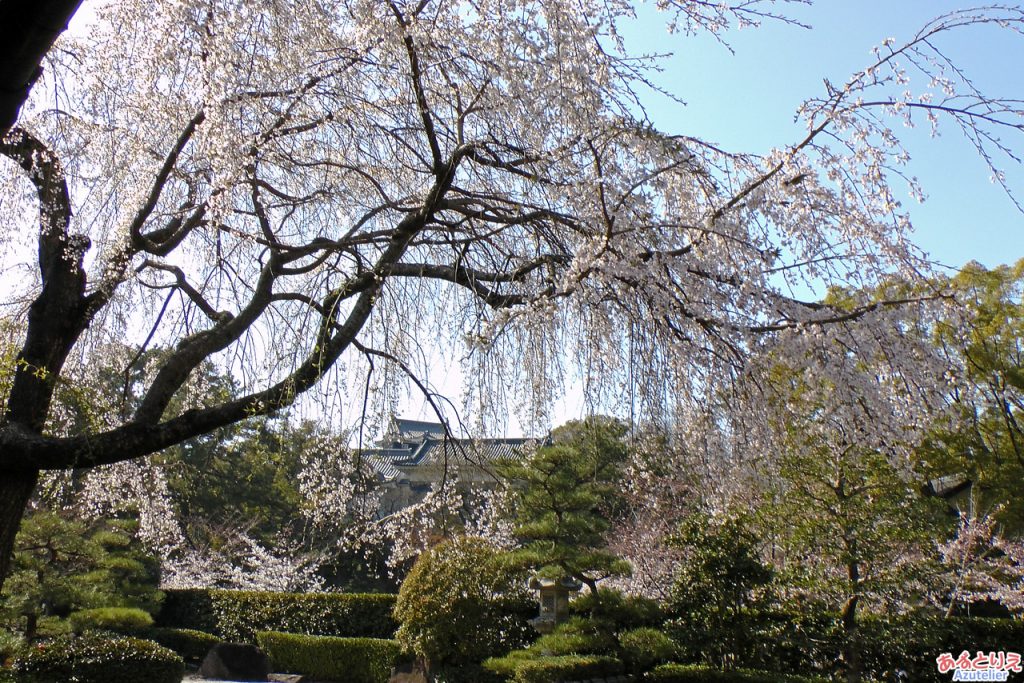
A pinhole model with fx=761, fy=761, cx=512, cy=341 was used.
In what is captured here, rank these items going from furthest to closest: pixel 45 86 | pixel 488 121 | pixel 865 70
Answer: pixel 45 86 → pixel 488 121 → pixel 865 70

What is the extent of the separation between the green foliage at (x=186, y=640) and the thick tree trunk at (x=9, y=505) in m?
8.95

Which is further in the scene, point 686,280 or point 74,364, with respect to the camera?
point 74,364

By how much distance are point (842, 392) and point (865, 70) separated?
4.10ft

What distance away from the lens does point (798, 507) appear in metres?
6.93

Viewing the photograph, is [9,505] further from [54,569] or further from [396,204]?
[54,569]

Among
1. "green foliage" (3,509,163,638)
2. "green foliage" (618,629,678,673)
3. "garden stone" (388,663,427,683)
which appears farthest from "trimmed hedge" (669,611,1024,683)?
"green foliage" (3,509,163,638)

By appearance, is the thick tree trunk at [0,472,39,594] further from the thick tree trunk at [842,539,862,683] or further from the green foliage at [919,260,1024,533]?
the green foliage at [919,260,1024,533]

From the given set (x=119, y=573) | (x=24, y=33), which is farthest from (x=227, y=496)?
(x=24, y=33)

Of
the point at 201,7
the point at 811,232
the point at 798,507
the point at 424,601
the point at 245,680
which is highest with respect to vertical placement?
the point at 201,7

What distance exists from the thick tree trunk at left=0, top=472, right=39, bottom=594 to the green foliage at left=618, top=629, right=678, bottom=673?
18.7 feet

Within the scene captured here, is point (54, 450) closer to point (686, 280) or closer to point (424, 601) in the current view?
point (686, 280)

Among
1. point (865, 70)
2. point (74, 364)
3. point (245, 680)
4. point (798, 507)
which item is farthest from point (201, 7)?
point (245, 680)

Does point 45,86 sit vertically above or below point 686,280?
above

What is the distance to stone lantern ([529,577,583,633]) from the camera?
850 cm
